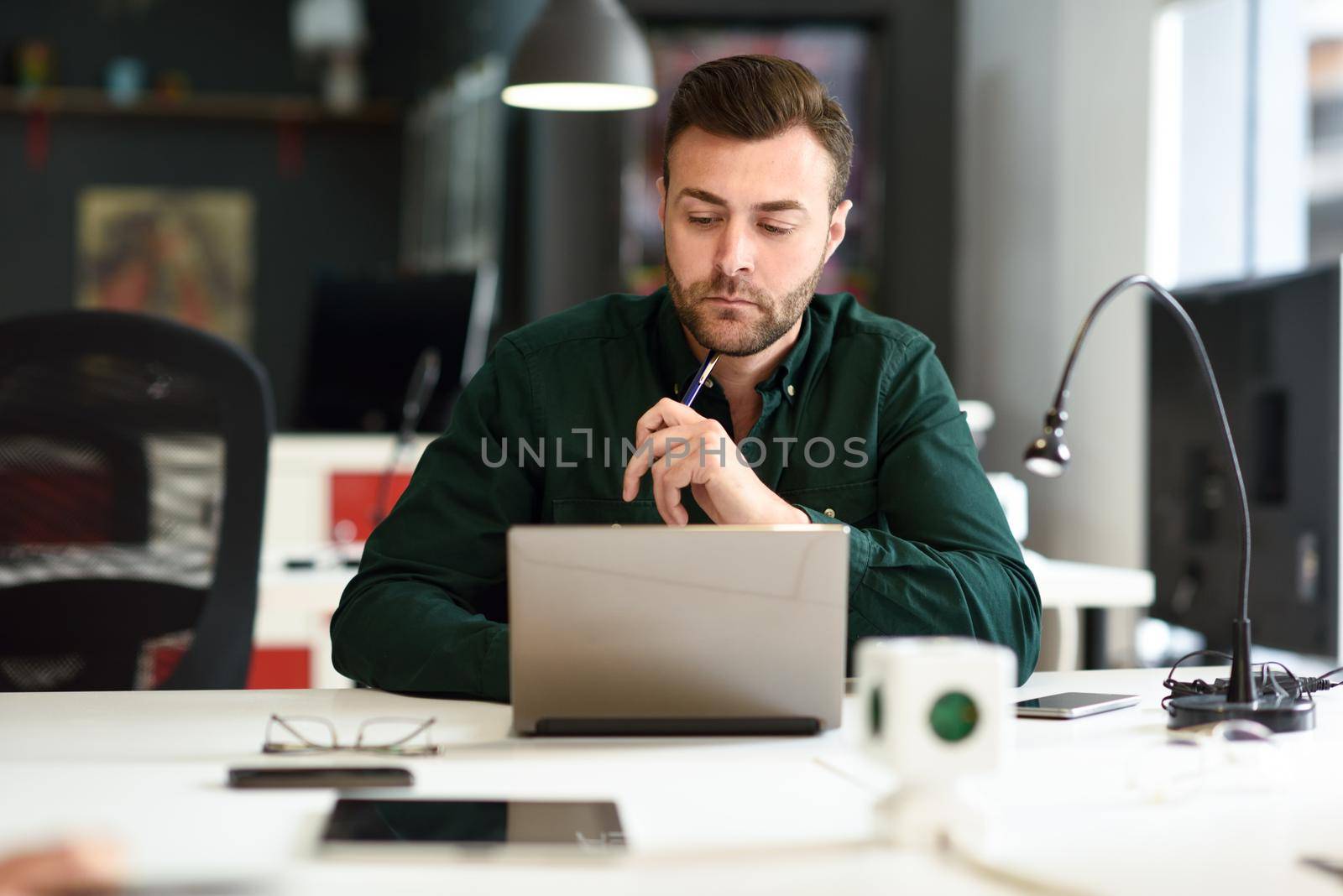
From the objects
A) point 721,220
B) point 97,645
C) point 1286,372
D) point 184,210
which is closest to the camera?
point 721,220

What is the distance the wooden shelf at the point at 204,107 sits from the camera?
6336 millimetres

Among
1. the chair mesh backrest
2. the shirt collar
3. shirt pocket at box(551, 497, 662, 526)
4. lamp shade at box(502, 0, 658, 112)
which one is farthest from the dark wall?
shirt pocket at box(551, 497, 662, 526)

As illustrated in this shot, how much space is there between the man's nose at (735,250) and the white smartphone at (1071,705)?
569mm

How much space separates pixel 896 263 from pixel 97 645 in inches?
140

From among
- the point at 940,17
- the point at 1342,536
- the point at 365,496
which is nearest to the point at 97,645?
the point at 1342,536

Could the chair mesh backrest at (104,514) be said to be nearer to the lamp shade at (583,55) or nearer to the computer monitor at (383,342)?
the lamp shade at (583,55)

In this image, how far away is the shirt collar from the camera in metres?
1.79

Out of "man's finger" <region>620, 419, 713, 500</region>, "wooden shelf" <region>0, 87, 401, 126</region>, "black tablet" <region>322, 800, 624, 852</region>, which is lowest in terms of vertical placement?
"black tablet" <region>322, 800, 624, 852</region>

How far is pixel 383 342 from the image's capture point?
4.29 metres

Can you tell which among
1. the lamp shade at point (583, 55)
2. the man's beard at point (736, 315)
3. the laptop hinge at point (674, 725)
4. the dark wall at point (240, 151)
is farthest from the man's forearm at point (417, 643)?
the dark wall at point (240, 151)

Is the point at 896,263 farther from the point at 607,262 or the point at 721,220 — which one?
the point at 721,220

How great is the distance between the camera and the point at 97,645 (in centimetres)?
182

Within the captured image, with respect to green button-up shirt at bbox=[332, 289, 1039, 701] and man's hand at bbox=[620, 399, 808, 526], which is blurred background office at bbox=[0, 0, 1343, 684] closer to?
green button-up shirt at bbox=[332, 289, 1039, 701]

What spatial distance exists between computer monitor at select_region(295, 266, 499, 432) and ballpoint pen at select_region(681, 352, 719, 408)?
2.36m
